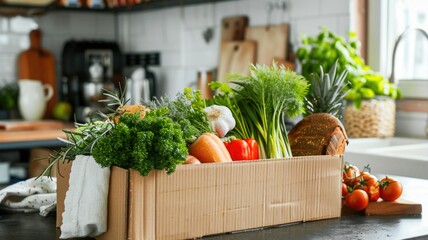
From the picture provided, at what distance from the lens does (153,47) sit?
4.94 metres

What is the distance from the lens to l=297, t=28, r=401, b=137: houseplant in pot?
123 inches

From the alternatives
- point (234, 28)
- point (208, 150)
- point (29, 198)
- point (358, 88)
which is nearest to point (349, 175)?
point (208, 150)

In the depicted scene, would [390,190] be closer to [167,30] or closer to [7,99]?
[167,30]

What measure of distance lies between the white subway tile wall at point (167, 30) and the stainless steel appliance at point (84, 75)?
17 cm

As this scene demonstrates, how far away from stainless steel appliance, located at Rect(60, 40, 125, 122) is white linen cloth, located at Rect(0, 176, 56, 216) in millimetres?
2961

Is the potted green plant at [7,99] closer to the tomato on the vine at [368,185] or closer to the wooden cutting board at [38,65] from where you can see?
the wooden cutting board at [38,65]

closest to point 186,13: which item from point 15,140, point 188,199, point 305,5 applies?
point 305,5

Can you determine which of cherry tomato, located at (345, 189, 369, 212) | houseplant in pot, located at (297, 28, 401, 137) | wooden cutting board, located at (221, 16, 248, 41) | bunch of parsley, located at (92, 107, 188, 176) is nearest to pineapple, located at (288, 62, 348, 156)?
cherry tomato, located at (345, 189, 369, 212)

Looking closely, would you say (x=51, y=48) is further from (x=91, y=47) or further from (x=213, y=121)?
(x=213, y=121)

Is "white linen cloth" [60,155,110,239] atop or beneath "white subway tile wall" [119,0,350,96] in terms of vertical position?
beneath

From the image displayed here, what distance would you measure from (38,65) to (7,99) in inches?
13.9

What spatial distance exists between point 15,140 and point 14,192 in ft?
6.69

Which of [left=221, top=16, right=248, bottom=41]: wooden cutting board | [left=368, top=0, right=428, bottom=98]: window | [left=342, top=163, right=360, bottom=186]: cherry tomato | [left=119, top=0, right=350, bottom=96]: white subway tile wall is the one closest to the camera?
[left=342, top=163, right=360, bottom=186]: cherry tomato

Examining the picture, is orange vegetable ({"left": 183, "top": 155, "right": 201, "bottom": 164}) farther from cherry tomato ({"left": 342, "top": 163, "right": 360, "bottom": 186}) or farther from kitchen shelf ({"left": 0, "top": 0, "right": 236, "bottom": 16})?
kitchen shelf ({"left": 0, "top": 0, "right": 236, "bottom": 16})
